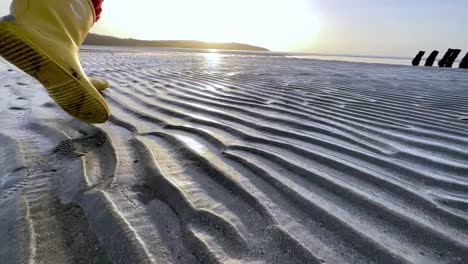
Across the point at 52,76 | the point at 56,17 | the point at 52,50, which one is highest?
the point at 56,17

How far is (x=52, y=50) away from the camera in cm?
166

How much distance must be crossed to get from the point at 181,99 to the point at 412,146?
2116mm

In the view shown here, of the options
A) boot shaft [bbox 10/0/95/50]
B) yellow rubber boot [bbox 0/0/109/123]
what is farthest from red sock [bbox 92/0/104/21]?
yellow rubber boot [bbox 0/0/109/123]

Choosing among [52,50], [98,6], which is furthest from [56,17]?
[98,6]

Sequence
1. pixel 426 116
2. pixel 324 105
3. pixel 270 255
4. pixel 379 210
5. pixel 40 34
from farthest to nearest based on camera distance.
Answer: pixel 324 105 < pixel 426 116 < pixel 40 34 < pixel 379 210 < pixel 270 255

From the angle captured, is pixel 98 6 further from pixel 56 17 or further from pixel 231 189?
pixel 231 189

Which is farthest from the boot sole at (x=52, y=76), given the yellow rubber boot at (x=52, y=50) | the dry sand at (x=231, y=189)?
the dry sand at (x=231, y=189)

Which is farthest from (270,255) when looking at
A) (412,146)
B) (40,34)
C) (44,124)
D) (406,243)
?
(44,124)

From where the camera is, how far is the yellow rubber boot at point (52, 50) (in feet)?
5.19

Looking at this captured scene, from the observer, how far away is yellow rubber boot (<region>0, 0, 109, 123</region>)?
158 cm

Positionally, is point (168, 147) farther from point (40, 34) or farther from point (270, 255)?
point (270, 255)

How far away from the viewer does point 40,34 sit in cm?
167

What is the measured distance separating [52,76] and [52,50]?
0.44 ft

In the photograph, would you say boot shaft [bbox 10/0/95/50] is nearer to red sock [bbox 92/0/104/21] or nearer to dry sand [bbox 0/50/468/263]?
red sock [bbox 92/0/104/21]
